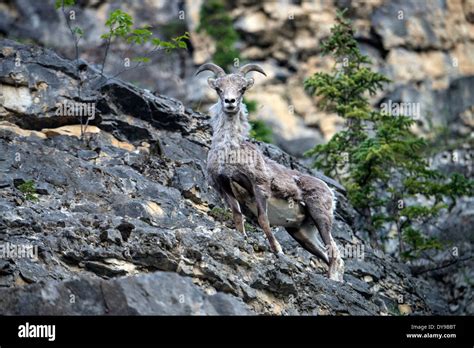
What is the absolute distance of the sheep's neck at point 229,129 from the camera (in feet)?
45.8

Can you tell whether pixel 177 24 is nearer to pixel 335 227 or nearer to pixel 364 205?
pixel 364 205

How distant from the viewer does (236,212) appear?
13.9 m

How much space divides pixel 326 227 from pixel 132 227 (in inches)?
167

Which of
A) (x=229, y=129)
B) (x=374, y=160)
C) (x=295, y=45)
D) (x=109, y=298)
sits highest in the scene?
(x=295, y=45)

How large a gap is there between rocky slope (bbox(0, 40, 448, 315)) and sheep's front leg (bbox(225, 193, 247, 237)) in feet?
0.88

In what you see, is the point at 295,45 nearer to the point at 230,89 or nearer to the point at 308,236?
the point at 308,236

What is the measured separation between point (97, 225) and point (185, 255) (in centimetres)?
149

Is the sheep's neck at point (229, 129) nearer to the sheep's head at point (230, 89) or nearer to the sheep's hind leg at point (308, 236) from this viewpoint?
the sheep's head at point (230, 89)

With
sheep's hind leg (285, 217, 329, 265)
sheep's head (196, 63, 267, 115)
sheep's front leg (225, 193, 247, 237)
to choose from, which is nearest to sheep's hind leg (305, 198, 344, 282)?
sheep's hind leg (285, 217, 329, 265)

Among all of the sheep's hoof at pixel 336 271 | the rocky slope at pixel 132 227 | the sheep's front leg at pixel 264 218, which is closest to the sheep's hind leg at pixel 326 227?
the sheep's hoof at pixel 336 271

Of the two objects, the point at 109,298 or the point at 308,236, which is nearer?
the point at 109,298

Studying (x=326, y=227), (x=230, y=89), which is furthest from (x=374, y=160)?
(x=230, y=89)

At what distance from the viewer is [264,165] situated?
14.1 m
